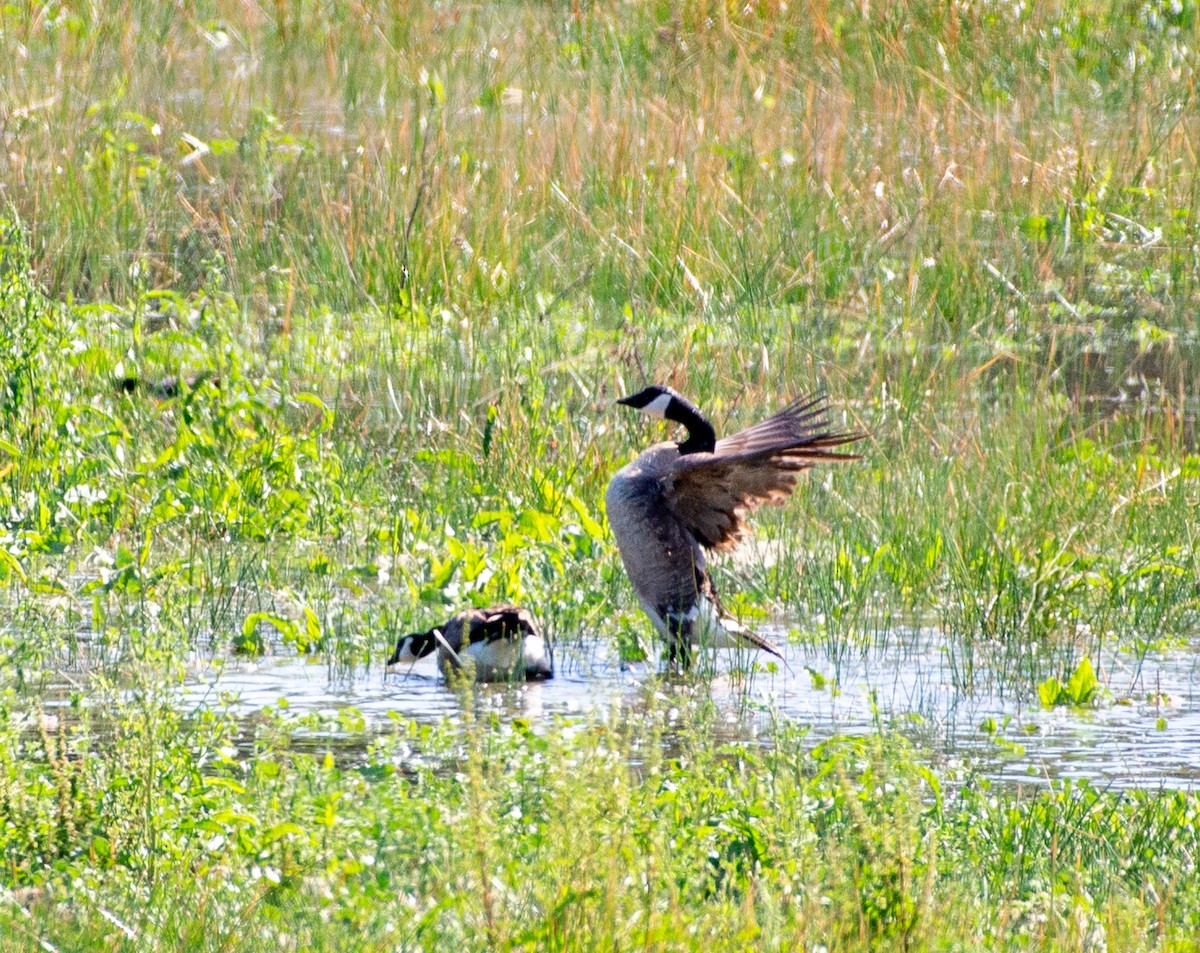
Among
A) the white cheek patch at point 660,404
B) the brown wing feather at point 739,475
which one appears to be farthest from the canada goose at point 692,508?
the white cheek patch at point 660,404

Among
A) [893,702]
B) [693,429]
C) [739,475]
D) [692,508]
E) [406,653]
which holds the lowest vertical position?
[893,702]

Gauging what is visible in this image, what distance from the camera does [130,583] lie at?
6.77 meters

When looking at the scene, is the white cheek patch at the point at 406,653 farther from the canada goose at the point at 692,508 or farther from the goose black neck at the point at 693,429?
the goose black neck at the point at 693,429

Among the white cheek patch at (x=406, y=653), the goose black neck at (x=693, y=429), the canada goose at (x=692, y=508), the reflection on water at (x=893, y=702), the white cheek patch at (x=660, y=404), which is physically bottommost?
the reflection on water at (x=893, y=702)

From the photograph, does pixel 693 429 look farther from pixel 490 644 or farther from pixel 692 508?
pixel 490 644

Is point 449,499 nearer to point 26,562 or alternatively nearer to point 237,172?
point 26,562

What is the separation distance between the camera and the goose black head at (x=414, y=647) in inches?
253

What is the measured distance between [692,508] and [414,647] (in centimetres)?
116

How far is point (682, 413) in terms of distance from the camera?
285 inches

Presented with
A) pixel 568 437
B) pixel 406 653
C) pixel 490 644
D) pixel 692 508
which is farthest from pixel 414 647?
pixel 568 437

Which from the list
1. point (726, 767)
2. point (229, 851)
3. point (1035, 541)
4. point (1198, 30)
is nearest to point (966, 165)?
point (1198, 30)

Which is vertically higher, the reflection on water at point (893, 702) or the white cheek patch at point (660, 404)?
the white cheek patch at point (660, 404)

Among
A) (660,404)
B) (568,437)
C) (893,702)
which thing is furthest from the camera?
(568,437)

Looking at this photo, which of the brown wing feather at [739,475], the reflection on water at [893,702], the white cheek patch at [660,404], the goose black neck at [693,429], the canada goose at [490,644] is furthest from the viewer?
the white cheek patch at [660,404]
